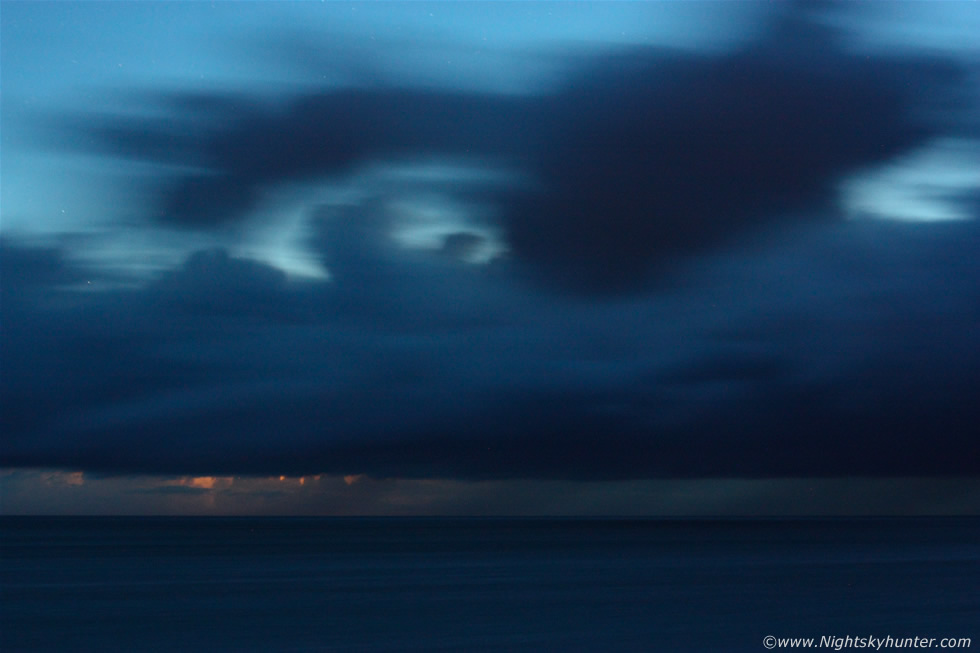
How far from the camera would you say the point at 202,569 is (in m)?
47.1

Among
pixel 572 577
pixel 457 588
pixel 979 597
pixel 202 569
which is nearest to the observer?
pixel 979 597

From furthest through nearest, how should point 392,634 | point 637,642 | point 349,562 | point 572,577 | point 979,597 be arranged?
1. point 349,562
2. point 572,577
3. point 979,597
4. point 392,634
5. point 637,642

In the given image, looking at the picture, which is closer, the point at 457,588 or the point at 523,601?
the point at 523,601

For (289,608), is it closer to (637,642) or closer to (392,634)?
(392,634)

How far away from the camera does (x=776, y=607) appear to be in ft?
94.5

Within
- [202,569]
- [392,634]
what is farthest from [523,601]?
[202,569]

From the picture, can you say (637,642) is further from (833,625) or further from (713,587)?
(713,587)

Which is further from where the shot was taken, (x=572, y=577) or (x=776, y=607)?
(x=572, y=577)

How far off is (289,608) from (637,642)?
38.7 ft

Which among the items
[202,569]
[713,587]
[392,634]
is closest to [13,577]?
[202,569]

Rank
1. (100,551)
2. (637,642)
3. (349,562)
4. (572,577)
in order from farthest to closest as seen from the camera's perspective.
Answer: (100,551) < (349,562) < (572,577) < (637,642)

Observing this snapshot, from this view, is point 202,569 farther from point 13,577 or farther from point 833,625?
point 833,625

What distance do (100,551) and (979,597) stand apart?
57.3 meters

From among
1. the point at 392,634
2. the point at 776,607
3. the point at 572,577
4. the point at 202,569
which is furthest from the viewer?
the point at 202,569
